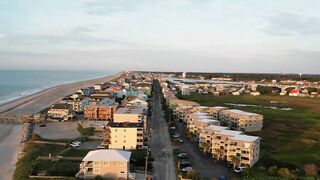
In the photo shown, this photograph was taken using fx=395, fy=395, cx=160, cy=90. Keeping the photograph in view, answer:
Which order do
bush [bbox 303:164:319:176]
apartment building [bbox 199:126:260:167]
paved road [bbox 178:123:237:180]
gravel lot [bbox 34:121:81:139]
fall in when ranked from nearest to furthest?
bush [bbox 303:164:319:176] < paved road [bbox 178:123:237:180] < apartment building [bbox 199:126:260:167] < gravel lot [bbox 34:121:81:139]

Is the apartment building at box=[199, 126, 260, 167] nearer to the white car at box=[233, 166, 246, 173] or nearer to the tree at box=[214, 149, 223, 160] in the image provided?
the tree at box=[214, 149, 223, 160]

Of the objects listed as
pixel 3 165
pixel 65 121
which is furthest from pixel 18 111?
pixel 3 165

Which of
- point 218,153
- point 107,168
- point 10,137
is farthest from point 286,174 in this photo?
point 10,137

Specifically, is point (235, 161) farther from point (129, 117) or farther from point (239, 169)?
point (129, 117)

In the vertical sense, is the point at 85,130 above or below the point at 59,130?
above

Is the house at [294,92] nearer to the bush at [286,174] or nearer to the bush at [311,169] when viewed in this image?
the bush at [311,169]

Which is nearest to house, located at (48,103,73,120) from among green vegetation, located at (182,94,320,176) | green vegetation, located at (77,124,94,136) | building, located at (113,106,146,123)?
green vegetation, located at (77,124,94,136)
